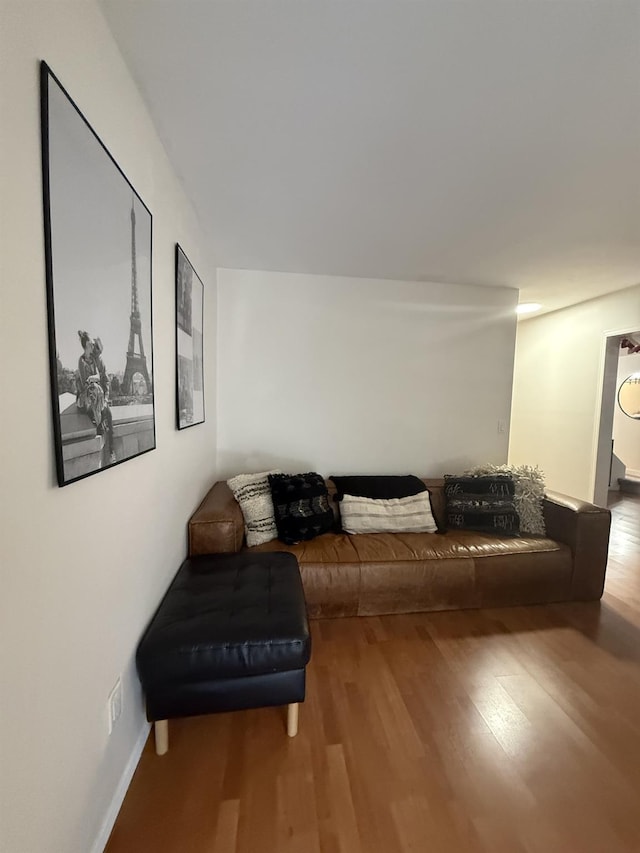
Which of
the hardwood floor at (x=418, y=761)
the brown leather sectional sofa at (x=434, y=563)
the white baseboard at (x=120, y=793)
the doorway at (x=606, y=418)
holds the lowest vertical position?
the hardwood floor at (x=418, y=761)

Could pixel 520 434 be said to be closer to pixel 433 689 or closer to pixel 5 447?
pixel 433 689

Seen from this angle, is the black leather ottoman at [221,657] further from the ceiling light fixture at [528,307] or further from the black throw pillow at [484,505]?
the ceiling light fixture at [528,307]

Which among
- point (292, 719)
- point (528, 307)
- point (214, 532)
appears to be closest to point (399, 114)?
point (214, 532)

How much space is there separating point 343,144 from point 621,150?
115 centimetres

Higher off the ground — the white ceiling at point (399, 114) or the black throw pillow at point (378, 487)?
the white ceiling at point (399, 114)

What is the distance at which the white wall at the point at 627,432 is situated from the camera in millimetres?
6168

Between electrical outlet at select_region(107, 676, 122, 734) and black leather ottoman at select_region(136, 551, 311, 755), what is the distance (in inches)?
3.5

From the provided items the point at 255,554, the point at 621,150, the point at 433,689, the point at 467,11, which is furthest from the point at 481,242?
the point at 433,689

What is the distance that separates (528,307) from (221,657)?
4193 mm

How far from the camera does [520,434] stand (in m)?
4.51

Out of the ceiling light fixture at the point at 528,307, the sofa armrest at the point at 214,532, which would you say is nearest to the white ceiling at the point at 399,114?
the ceiling light fixture at the point at 528,307

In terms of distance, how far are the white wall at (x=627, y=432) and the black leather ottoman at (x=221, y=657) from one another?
7306 millimetres

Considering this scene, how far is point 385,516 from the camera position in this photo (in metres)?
2.49

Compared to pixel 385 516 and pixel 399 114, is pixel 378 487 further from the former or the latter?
pixel 399 114
